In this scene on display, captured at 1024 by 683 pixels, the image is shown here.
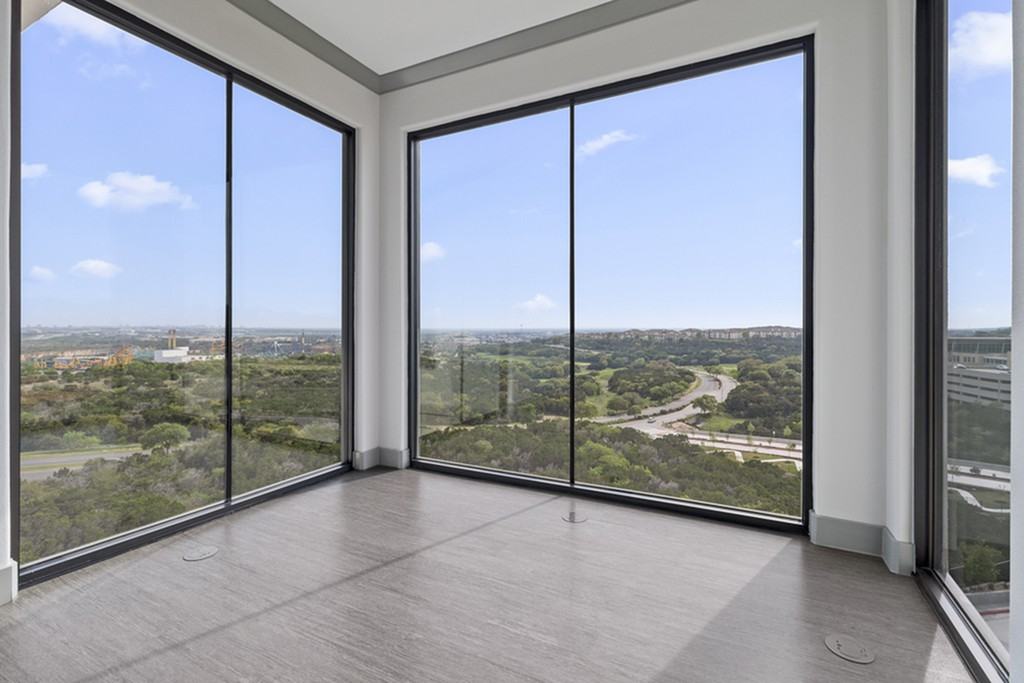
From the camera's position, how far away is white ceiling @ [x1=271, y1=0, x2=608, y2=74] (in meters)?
2.91

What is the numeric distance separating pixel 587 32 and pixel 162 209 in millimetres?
2564

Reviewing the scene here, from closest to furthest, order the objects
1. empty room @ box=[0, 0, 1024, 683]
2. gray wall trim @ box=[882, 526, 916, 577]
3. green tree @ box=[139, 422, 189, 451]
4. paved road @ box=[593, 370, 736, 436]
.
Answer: empty room @ box=[0, 0, 1024, 683] < gray wall trim @ box=[882, 526, 916, 577] < green tree @ box=[139, 422, 189, 451] < paved road @ box=[593, 370, 736, 436]

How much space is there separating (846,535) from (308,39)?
4.10 m

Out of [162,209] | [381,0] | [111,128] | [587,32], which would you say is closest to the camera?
[111,128]

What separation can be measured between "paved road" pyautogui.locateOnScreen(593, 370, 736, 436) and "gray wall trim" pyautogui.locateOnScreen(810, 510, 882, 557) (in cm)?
75

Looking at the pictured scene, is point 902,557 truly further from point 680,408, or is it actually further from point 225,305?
point 225,305

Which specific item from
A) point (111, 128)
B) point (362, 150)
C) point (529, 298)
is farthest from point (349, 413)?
point (111, 128)

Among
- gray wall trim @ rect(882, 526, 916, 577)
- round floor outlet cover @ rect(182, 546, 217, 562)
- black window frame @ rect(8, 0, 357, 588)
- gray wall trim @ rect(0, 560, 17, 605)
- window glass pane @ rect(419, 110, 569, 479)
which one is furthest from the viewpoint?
window glass pane @ rect(419, 110, 569, 479)

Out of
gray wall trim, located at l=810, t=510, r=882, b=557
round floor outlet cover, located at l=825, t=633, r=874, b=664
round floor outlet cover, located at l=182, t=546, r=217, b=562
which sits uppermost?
gray wall trim, located at l=810, t=510, r=882, b=557

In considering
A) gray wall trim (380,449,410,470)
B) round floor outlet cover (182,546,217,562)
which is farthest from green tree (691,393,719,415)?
round floor outlet cover (182,546,217,562)

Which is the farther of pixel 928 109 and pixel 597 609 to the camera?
pixel 928 109

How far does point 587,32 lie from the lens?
3043mm

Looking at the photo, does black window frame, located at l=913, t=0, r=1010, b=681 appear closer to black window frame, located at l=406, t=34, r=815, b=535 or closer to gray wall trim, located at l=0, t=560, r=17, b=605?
black window frame, located at l=406, t=34, r=815, b=535

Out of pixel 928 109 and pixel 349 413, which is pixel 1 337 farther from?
pixel 928 109
